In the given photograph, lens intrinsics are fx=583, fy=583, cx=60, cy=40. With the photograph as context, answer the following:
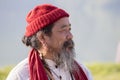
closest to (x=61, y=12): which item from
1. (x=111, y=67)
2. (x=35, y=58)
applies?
(x=35, y=58)

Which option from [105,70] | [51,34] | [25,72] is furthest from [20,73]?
[105,70]

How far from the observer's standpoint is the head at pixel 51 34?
5012 mm

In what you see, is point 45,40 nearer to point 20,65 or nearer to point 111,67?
point 20,65

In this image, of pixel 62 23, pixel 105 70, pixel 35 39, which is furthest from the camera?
pixel 105 70

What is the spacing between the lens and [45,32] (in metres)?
5.06

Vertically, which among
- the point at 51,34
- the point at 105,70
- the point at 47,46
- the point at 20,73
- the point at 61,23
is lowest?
the point at 105,70

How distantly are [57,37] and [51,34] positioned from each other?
6 centimetres

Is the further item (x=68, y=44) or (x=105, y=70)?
(x=105, y=70)

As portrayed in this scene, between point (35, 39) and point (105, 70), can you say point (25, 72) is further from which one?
point (105, 70)

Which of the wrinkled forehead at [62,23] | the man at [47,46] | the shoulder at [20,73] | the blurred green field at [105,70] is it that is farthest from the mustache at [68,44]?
the blurred green field at [105,70]

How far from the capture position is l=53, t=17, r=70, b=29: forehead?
16.4ft

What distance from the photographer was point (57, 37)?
198 inches

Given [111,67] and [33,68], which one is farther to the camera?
[111,67]

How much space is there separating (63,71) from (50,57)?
6.8 inches
